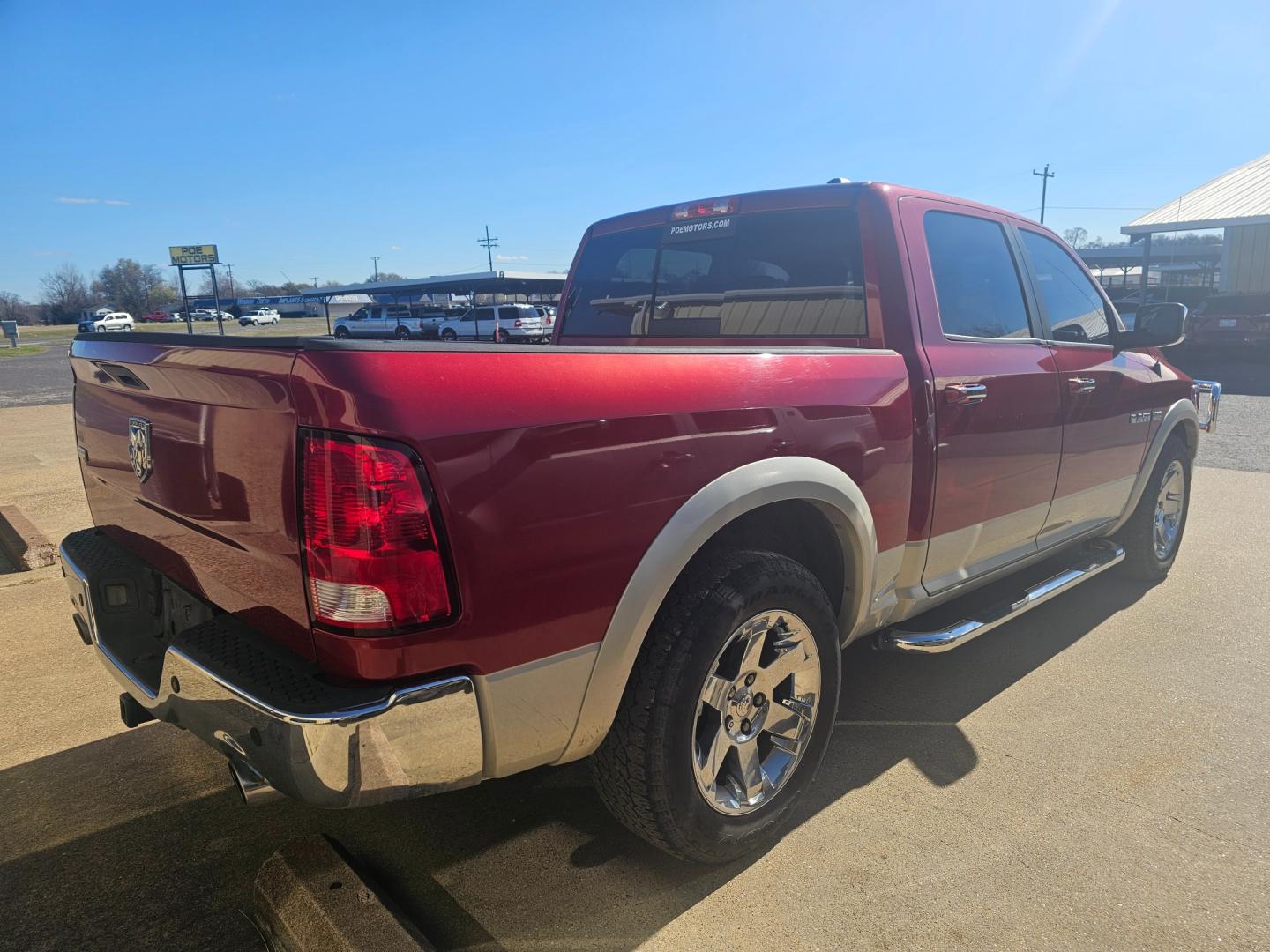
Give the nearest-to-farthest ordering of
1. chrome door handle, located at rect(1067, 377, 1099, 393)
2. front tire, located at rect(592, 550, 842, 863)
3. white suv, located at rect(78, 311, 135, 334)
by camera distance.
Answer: front tire, located at rect(592, 550, 842, 863) → chrome door handle, located at rect(1067, 377, 1099, 393) → white suv, located at rect(78, 311, 135, 334)

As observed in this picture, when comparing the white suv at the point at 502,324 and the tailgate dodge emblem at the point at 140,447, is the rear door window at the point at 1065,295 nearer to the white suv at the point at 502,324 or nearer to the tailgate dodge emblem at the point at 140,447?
the tailgate dodge emblem at the point at 140,447

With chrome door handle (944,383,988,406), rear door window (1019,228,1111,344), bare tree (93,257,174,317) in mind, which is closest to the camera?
chrome door handle (944,383,988,406)

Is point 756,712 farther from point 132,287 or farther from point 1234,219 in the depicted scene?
point 132,287

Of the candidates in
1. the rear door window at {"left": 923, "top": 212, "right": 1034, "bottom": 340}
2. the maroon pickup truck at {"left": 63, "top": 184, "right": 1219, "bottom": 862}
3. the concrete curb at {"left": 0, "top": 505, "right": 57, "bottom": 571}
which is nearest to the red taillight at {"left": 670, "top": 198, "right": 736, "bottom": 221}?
the maroon pickup truck at {"left": 63, "top": 184, "right": 1219, "bottom": 862}

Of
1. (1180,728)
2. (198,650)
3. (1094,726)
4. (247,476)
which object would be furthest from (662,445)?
(1180,728)

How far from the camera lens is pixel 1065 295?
13.2 ft

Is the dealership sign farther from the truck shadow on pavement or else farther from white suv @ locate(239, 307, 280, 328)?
the truck shadow on pavement

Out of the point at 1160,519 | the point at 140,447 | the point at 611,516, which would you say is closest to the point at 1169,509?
the point at 1160,519

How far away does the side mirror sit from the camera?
4156 mm

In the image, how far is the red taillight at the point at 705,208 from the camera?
3515 millimetres

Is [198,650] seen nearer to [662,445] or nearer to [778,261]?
[662,445]

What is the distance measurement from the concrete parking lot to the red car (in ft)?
55.7

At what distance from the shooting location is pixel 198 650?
1.92 metres

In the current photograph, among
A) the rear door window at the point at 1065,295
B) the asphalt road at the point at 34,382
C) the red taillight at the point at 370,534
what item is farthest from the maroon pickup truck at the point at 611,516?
the asphalt road at the point at 34,382
